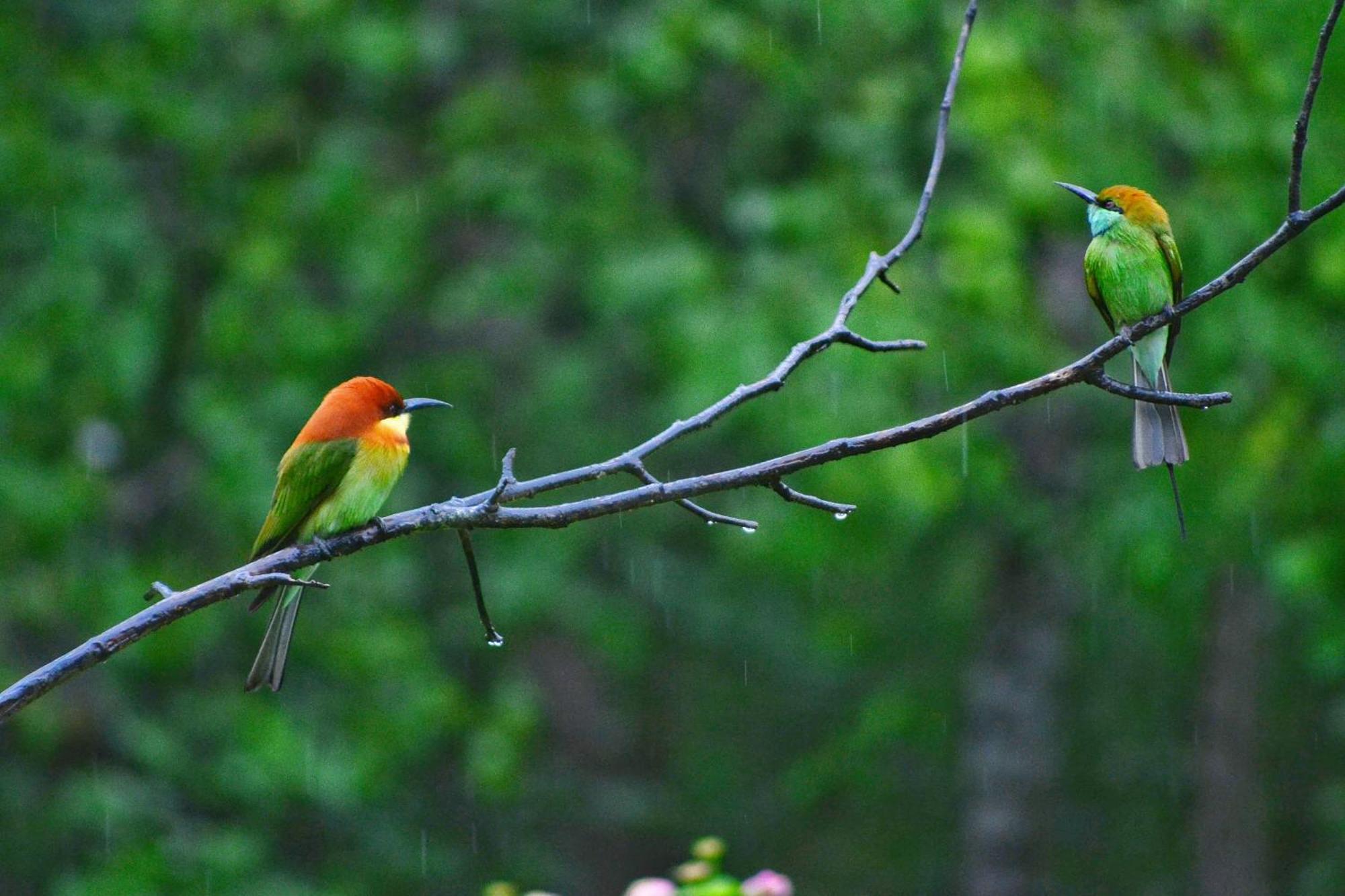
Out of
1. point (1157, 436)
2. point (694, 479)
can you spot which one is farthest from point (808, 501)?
point (1157, 436)

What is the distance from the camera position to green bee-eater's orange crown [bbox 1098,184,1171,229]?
285 cm

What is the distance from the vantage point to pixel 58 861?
26.4ft

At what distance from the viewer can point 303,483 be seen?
3303mm

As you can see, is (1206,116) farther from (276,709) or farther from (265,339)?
(276,709)

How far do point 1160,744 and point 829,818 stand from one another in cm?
269

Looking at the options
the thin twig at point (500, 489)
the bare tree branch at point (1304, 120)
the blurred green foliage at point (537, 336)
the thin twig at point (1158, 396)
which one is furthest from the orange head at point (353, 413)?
the blurred green foliage at point (537, 336)

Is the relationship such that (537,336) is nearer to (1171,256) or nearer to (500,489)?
(1171,256)

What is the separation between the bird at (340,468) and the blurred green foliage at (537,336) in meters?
3.27

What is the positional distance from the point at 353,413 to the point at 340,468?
0.49 feet

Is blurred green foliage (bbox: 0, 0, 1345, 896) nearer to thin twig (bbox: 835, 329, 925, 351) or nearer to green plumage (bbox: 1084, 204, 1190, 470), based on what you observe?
green plumage (bbox: 1084, 204, 1190, 470)

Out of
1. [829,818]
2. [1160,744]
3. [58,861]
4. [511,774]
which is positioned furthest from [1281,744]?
[58,861]

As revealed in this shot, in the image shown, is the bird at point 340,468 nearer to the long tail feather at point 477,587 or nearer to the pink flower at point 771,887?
the pink flower at point 771,887

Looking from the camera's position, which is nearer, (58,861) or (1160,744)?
(58,861)

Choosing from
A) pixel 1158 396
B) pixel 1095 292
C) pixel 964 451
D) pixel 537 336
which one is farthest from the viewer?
pixel 537 336
